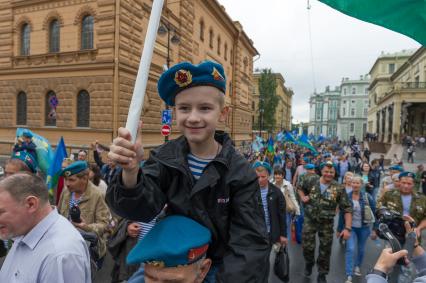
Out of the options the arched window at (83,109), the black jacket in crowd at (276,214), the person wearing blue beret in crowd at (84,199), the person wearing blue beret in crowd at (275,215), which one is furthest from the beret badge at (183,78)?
the arched window at (83,109)

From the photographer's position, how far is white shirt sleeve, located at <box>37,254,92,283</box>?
6.10ft

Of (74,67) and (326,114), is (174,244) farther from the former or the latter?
(326,114)

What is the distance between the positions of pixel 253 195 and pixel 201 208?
29 cm

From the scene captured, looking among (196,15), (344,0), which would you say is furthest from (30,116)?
(344,0)

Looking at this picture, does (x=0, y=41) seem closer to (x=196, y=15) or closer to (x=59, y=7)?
(x=59, y=7)

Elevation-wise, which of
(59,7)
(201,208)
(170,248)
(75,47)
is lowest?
(170,248)

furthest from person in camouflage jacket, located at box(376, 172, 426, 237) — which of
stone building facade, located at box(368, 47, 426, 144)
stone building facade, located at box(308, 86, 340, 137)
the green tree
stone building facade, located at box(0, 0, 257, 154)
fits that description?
stone building facade, located at box(308, 86, 340, 137)

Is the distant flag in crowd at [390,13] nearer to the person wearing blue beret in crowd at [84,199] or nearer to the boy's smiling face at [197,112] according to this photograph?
the boy's smiling face at [197,112]

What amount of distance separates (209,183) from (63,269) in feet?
3.88

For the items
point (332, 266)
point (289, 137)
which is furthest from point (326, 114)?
point (332, 266)

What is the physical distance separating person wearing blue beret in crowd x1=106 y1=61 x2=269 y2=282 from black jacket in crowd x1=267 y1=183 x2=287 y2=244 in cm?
340

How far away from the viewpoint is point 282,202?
4980mm

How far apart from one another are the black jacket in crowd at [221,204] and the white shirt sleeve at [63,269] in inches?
32.5

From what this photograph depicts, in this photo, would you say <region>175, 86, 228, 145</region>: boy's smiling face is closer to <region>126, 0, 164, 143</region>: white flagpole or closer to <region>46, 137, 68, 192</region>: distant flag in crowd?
<region>126, 0, 164, 143</region>: white flagpole
